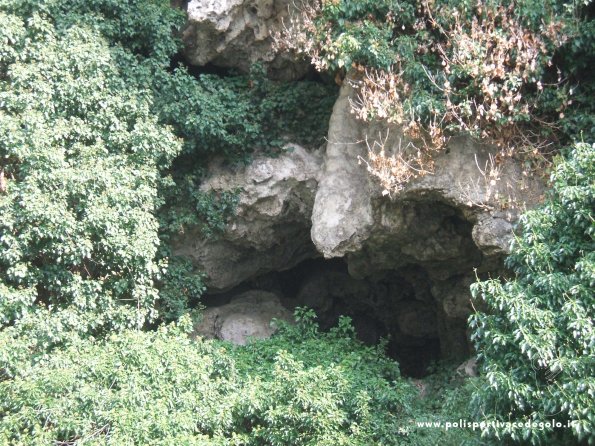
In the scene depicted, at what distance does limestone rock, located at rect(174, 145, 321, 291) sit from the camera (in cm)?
1354

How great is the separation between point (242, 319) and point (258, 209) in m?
2.12

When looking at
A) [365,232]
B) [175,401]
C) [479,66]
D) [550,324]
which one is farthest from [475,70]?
[175,401]

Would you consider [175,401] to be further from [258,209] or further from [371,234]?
[258,209]

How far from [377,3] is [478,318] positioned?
531 centimetres

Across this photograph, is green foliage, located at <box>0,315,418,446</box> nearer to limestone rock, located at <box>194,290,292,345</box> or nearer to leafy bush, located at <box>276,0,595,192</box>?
leafy bush, located at <box>276,0,595,192</box>

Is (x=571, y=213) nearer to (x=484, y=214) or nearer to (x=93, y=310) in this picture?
(x=484, y=214)

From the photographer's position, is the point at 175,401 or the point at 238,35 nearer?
the point at 175,401

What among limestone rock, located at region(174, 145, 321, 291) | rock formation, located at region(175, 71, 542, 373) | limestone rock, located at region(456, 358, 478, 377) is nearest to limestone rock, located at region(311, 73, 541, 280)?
rock formation, located at region(175, 71, 542, 373)

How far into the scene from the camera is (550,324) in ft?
26.1

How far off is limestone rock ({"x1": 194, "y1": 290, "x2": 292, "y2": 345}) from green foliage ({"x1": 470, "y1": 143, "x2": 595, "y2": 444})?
606cm

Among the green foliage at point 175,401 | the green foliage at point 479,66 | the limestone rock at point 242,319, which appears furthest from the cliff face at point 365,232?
the green foliage at point 175,401

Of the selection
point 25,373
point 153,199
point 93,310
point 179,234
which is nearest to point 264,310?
point 179,234

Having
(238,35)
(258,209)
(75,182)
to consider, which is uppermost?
(238,35)

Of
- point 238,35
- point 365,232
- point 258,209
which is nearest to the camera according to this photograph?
point 365,232
